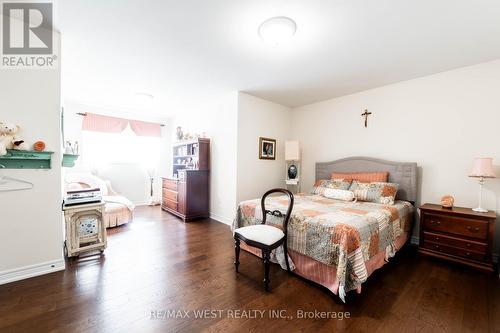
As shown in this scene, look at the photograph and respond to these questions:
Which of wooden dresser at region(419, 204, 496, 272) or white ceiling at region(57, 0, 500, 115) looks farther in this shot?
wooden dresser at region(419, 204, 496, 272)

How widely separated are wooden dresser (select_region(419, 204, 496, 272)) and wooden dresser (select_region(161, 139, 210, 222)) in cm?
366

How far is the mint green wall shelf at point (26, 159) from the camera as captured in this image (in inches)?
76.1

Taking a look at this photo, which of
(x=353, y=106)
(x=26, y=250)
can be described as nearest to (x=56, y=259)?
(x=26, y=250)

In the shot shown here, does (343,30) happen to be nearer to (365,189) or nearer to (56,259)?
(365,189)

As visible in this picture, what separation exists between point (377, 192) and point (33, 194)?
4.13 meters

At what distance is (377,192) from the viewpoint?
116 inches

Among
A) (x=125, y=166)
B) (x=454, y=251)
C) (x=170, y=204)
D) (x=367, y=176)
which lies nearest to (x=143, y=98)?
(x=125, y=166)

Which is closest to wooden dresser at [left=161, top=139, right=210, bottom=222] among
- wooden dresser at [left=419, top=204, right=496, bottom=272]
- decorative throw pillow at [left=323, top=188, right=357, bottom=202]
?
decorative throw pillow at [left=323, top=188, right=357, bottom=202]

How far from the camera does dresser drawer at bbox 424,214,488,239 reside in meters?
2.32

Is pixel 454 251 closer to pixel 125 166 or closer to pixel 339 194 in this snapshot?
pixel 339 194

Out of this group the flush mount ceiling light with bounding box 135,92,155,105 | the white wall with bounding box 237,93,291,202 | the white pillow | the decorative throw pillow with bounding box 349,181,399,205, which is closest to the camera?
the decorative throw pillow with bounding box 349,181,399,205

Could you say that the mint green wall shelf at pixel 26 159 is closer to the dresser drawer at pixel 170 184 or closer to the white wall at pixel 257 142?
Answer: the dresser drawer at pixel 170 184

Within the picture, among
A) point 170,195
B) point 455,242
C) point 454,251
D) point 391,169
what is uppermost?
point 391,169

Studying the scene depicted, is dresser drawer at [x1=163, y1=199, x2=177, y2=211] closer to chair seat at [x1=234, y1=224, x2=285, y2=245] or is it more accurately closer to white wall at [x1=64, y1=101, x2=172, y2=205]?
white wall at [x1=64, y1=101, x2=172, y2=205]
